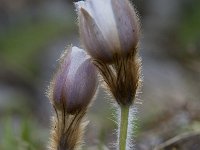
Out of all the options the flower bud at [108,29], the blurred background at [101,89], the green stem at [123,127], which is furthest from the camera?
the blurred background at [101,89]

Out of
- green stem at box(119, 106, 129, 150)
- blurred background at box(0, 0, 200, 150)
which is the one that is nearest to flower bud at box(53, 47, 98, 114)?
green stem at box(119, 106, 129, 150)

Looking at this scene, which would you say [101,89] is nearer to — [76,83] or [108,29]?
[76,83]

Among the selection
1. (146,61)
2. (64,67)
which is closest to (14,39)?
(146,61)

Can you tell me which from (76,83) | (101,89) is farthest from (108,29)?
(101,89)

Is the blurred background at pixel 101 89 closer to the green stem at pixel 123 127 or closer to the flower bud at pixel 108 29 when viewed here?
the green stem at pixel 123 127

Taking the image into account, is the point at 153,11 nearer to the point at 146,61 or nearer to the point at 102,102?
the point at 146,61

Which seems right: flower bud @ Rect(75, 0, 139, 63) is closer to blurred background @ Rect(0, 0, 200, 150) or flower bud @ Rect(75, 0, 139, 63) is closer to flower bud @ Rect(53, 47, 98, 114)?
flower bud @ Rect(53, 47, 98, 114)

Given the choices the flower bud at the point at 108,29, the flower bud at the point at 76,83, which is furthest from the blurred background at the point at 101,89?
the flower bud at the point at 108,29
